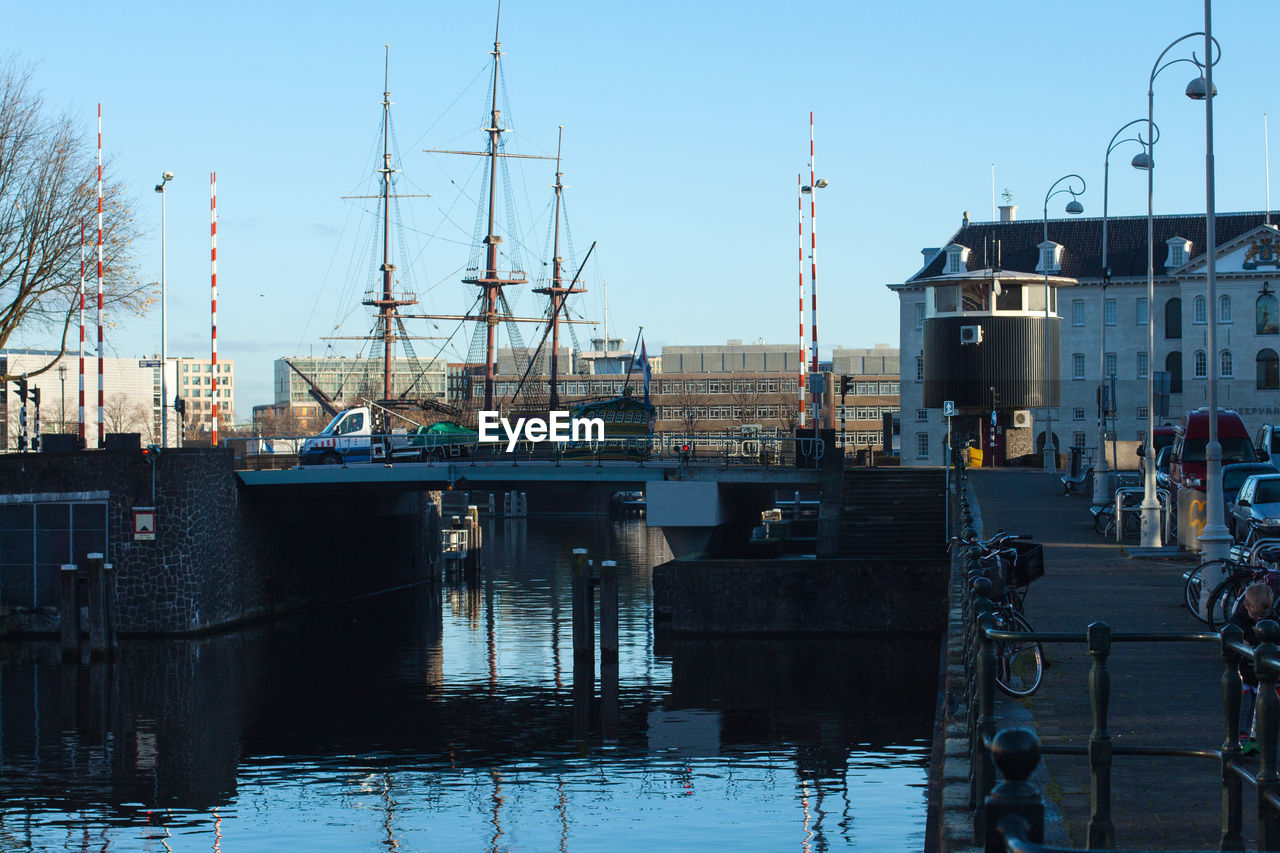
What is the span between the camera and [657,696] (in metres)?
28.1

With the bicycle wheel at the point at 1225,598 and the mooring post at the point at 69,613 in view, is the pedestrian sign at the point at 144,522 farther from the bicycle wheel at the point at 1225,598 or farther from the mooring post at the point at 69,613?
the bicycle wheel at the point at 1225,598

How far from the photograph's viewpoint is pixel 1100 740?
6.79 meters

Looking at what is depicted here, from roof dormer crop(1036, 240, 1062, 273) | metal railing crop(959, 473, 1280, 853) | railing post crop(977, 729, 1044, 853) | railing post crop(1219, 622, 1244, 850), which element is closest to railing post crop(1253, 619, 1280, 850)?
metal railing crop(959, 473, 1280, 853)

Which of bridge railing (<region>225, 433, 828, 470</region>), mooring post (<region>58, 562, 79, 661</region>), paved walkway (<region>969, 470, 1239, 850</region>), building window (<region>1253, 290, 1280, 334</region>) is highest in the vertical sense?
building window (<region>1253, 290, 1280, 334</region>)

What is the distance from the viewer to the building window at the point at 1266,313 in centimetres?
7639

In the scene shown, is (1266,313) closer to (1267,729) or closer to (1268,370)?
(1268,370)

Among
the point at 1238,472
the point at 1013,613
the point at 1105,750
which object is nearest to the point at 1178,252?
the point at 1238,472

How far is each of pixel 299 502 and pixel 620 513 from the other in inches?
2231

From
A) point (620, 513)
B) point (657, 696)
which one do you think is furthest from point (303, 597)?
→ point (620, 513)

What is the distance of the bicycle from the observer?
13.5 metres

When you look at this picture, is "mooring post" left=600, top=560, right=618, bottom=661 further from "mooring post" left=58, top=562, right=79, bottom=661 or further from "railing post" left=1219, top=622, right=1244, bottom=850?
"railing post" left=1219, top=622, right=1244, bottom=850

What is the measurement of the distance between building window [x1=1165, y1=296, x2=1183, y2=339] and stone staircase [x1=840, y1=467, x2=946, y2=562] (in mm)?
44162

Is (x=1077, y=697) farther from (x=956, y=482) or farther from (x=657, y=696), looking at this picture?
(x=956, y=482)

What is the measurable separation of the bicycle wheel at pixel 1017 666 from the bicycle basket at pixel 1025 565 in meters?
2.32
